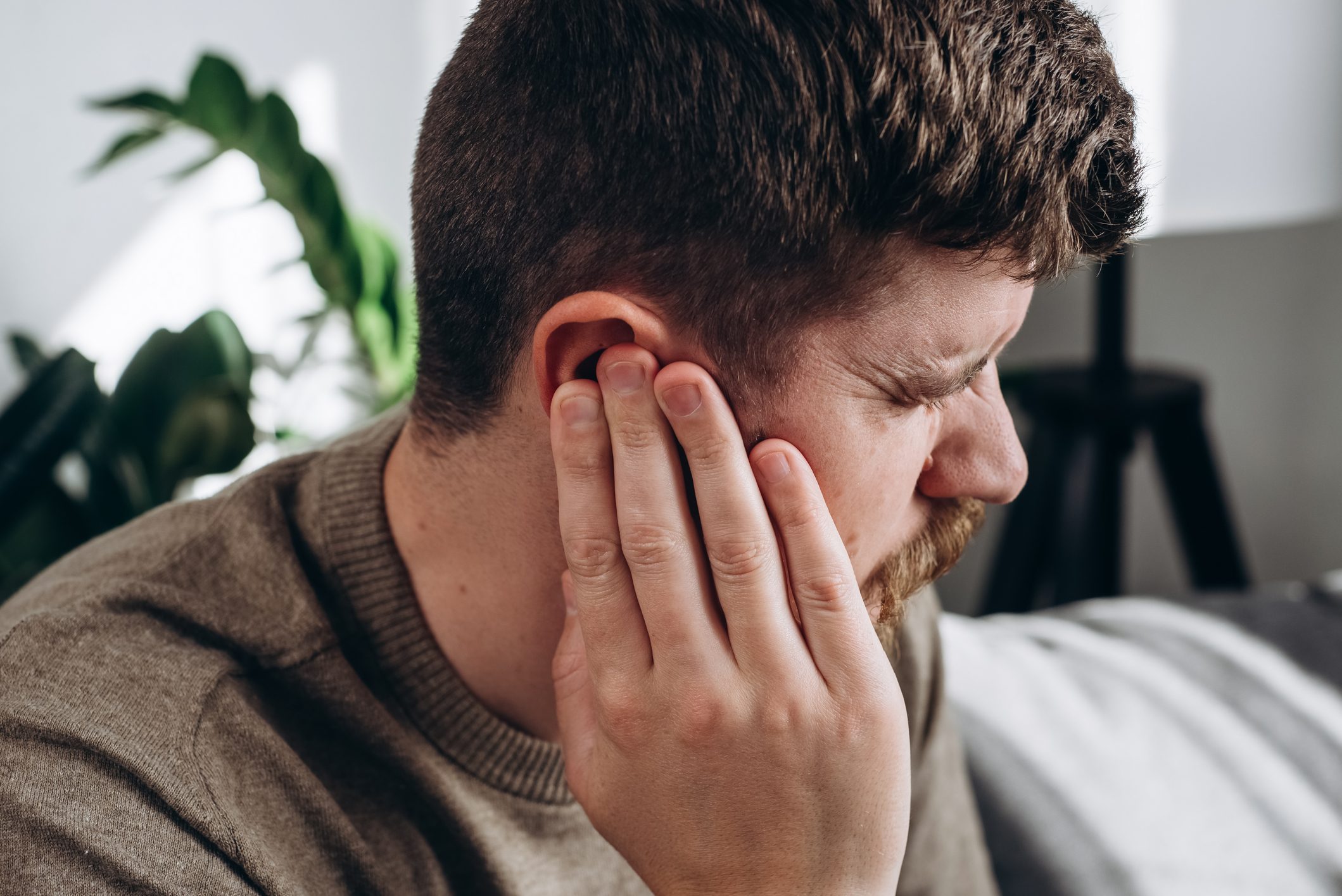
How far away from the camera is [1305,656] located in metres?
1.20

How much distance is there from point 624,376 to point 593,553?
0.12 m

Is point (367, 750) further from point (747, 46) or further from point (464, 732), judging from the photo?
point (747, 46)

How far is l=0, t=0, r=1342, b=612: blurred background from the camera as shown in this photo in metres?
1.39

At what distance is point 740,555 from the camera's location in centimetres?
68

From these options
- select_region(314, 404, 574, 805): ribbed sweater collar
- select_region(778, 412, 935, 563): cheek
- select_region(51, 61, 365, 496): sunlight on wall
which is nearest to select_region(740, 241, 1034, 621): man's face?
select_region(778, 412, 935, 563): cheek

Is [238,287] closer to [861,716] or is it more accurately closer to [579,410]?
[579,410]

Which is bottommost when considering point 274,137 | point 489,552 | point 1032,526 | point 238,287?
point 1032,526

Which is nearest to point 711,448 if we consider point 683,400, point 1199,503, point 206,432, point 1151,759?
point 683,400

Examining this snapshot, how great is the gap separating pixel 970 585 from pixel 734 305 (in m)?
2.14

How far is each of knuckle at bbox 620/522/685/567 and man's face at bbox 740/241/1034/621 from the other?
0.10 meters

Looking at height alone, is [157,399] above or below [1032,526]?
above

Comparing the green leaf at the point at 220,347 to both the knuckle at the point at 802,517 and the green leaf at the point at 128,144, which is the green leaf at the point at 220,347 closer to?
the green leaf at the point at 128,144

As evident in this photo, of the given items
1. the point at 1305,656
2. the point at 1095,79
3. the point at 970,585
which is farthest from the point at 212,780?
the point at 970,585

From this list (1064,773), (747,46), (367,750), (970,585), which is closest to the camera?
(747,46)
